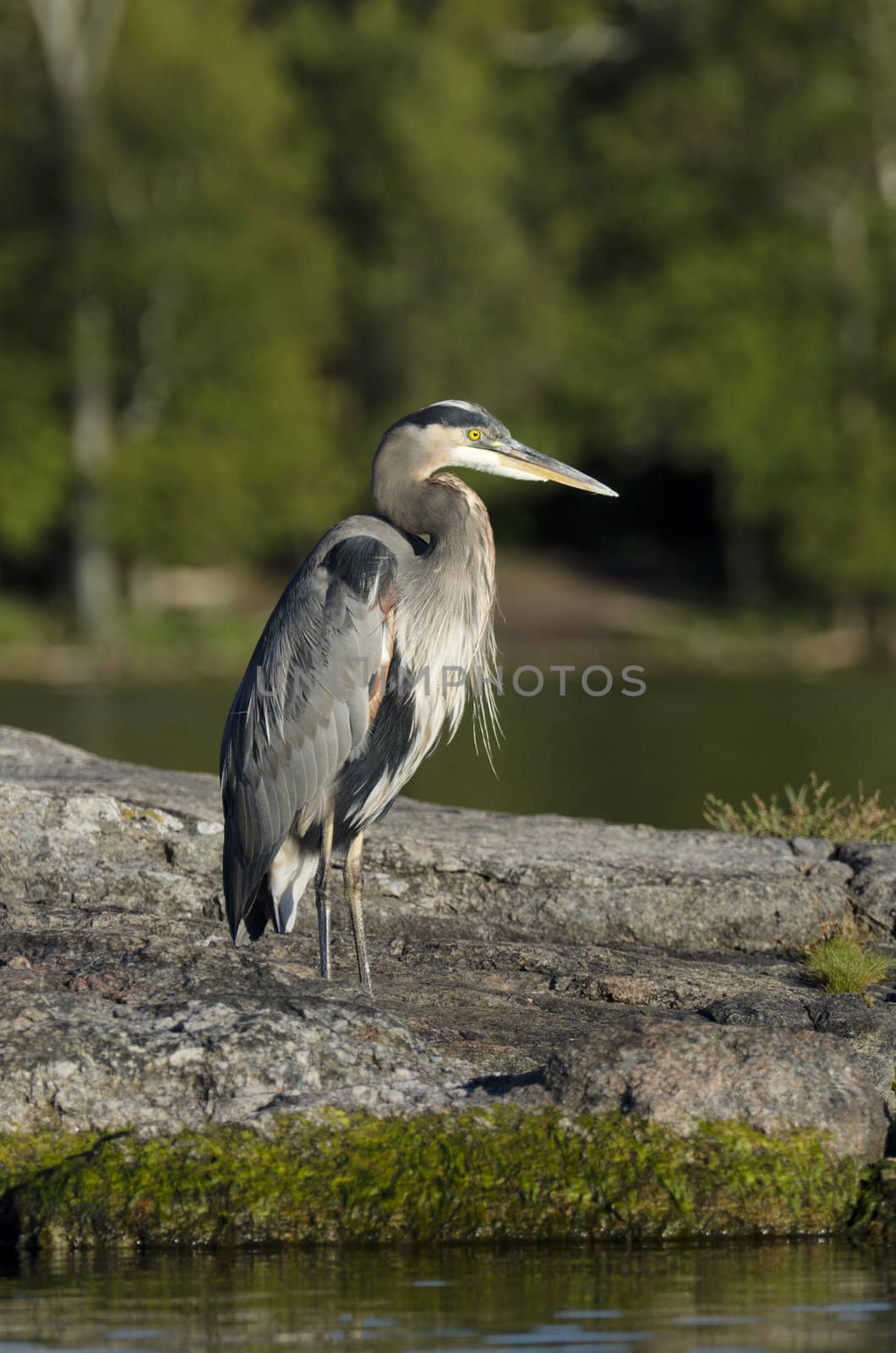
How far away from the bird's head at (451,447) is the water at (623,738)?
6279mm

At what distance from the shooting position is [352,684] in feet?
23.0

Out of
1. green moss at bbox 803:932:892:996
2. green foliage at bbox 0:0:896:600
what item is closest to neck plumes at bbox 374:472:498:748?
green moss at bbox 803:932:892:996

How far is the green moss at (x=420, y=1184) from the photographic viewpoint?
5312 mm

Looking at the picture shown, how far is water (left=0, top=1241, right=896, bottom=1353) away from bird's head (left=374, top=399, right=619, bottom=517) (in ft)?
10.4

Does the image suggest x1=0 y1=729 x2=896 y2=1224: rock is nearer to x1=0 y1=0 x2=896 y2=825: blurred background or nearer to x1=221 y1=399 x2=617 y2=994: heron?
x1=221 y1=399 x2=617 y2=994: heron

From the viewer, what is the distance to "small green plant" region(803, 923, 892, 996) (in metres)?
7.07

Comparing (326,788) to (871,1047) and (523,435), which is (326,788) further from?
(523,435)

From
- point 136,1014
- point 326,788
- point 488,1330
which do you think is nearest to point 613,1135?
point 488,1330

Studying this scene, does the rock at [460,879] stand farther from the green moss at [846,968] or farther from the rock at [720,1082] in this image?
the rock at [720,1082]

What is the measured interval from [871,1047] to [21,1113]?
8.63 ft

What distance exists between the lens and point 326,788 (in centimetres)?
706

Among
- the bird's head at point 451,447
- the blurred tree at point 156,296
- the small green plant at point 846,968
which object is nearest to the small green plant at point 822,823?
the small green plant at point 846,968

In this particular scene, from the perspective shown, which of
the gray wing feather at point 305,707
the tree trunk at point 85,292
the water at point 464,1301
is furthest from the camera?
the tree trunk at point 85,292

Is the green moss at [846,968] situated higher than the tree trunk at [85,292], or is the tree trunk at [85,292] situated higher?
the tree trunk at [85,292]
